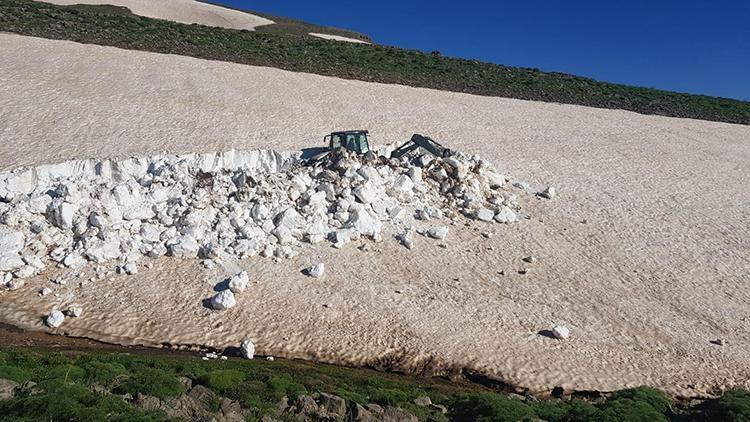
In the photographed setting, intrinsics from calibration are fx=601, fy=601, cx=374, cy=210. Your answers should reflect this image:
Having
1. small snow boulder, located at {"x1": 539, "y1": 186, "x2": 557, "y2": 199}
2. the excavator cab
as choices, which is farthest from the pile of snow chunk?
small snow boulder, located at {"x1": 539, "y1": 186, "x2": 557, "y2": 199}

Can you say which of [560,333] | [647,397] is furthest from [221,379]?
[560,333]

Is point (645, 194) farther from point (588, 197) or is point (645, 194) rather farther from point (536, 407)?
point (536, 407)

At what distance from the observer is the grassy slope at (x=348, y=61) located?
34.5 m

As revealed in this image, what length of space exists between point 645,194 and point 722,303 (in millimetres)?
7286

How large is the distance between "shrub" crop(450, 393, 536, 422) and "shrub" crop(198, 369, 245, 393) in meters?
3.31

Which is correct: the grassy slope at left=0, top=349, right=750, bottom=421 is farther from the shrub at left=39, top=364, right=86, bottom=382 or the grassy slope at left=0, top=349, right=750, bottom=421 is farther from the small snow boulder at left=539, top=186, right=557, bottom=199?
the small snow boulder at left=539, top=186, right=557, bottom=199

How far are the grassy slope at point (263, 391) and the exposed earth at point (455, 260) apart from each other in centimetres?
125

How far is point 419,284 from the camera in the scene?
46.9 feet

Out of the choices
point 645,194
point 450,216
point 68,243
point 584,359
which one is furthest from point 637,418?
point 645,194

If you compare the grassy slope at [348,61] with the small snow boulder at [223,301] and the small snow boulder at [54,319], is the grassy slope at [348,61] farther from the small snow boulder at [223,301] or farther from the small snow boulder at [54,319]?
the small snow boulder at [54,319]

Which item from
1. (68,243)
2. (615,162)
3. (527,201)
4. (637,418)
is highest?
(615,162)

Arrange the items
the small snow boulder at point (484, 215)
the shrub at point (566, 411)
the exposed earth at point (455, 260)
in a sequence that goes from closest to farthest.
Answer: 1. the shrub at point (566, 411)
2. the exposed earth at point (455, 260)
3. the small snow boulder at point (484, 215)

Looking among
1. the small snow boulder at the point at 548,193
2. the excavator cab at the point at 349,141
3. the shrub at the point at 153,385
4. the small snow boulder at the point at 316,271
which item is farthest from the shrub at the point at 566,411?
the excavator cab at the point at 349,141

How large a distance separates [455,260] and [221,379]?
795 cm
